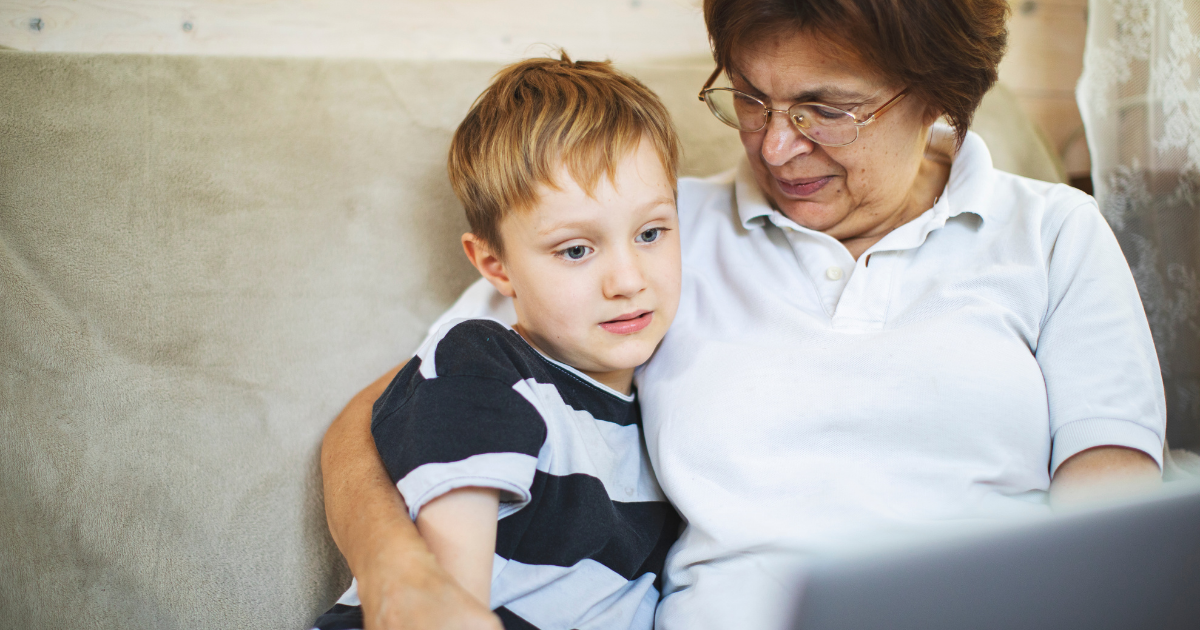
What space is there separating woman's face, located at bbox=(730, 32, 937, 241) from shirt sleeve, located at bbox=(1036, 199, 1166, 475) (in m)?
0.22

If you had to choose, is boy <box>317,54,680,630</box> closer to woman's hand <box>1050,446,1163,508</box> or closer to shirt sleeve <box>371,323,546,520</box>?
shirt sleeve <box>371,323,546,520</box>

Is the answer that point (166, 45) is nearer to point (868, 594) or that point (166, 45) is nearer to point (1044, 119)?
point (868, 594)

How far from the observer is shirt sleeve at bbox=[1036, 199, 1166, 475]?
2.76 feet

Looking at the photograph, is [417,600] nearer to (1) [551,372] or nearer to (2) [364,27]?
(1) [551,372]

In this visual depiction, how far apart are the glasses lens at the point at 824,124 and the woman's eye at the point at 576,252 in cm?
33

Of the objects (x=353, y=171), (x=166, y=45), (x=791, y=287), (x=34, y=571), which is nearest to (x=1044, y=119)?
(x=791, y=287)

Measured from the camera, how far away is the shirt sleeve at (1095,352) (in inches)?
33.2

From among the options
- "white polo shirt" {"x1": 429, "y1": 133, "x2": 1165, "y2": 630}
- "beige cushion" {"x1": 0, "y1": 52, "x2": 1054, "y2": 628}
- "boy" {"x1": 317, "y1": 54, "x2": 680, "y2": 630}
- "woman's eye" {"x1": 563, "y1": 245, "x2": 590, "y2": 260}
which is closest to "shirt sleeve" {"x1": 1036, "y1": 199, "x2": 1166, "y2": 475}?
"white polo shirt" {"x1": 429, "y1": 133, "x2": 1165, "y2": 630}

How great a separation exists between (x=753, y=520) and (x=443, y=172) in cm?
76

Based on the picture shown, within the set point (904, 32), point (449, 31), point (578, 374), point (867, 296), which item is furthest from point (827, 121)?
point (449, 31)

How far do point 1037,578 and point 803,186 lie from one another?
66 centimetres

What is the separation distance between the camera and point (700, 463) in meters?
0.89

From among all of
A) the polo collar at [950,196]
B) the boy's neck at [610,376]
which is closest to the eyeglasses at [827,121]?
the polo collar at [950,196]

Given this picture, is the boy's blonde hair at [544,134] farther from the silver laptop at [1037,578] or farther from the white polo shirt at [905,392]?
the silver laptop at [1037,578]
